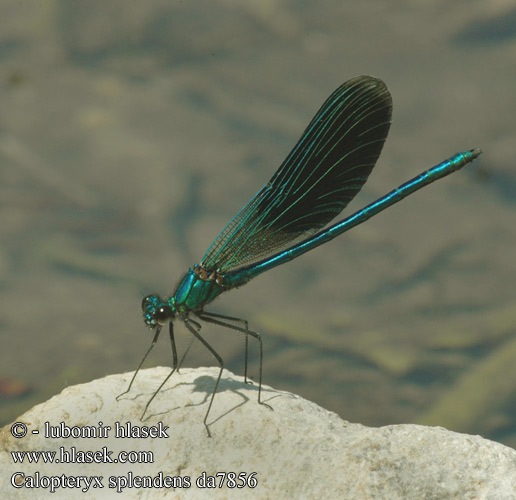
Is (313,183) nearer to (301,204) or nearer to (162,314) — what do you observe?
(301,204)

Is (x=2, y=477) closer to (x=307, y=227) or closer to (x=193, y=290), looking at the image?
(x=193, y=290)

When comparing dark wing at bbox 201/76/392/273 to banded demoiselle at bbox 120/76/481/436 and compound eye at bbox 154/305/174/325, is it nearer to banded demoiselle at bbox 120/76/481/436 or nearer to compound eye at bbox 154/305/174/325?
banded demoiselle at bbox 120/76/481/436

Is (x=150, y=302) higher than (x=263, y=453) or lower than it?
higher

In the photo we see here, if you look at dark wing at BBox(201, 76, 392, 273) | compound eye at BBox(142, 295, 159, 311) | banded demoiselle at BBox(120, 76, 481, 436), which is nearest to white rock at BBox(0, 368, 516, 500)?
banded demoiselle at BBox(120, 76, 481, 436)

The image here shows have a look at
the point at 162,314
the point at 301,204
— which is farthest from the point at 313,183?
the point at 162,314

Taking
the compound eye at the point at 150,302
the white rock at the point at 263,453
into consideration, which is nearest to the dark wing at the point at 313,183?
the compound eye at the point at 150,302

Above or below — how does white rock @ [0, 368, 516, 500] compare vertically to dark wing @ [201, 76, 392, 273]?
below
